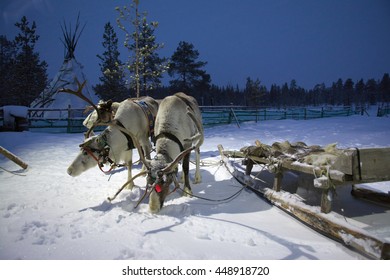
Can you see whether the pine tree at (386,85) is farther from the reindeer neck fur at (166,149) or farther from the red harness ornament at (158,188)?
the red harness ornament at (158,188)

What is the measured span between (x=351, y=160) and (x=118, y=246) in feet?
7.95

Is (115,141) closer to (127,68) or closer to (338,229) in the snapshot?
(338,229)

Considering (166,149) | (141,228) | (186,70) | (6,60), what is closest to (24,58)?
(6,60)

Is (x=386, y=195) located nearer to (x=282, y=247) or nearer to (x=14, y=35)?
(x=282, y=247)

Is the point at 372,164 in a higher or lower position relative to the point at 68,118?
lower

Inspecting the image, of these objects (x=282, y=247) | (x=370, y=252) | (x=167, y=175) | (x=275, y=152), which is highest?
(x=275, y=152)

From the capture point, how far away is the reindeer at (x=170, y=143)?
9.25 ft

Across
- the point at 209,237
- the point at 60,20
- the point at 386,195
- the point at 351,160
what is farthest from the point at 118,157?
the point at 386,195

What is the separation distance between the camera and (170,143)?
3.23 m

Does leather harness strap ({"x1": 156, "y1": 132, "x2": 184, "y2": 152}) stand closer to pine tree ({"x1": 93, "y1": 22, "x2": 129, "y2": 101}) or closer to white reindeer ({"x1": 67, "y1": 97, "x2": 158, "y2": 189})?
white reindeer ({"x1": 67, "y1": 97, "x2": 158, "y2": 189})

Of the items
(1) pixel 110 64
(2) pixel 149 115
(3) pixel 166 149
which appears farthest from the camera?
(1) pixel 110 64

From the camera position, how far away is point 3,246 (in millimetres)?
A: 1984

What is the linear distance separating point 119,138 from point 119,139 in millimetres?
17

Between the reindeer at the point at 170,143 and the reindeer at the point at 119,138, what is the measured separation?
0.30m
